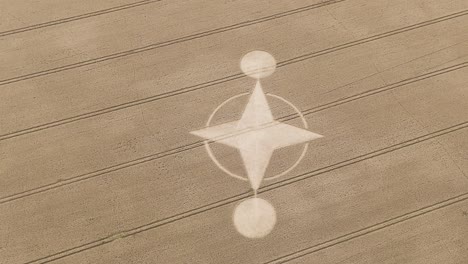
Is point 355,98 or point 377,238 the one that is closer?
point 377,238

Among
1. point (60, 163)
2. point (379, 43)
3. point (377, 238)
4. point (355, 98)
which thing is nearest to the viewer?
point (377, 238)

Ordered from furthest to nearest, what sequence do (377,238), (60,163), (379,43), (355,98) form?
(379,43) < (355,98) < (60,163) < (377,238)

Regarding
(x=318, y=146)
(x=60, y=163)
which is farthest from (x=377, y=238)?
(x=60, y=163)

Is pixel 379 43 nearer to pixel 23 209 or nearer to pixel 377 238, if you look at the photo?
pixel 377 238

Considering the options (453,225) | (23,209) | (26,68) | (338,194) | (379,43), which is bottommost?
(453,225)

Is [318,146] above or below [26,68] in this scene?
below

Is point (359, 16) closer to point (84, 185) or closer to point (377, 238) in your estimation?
point (377, 238)

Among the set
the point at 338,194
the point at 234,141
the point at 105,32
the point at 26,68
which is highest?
the point at 105,32

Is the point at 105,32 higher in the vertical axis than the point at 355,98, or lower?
higher

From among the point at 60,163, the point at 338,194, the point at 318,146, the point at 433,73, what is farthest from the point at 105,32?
the point at 433,73
